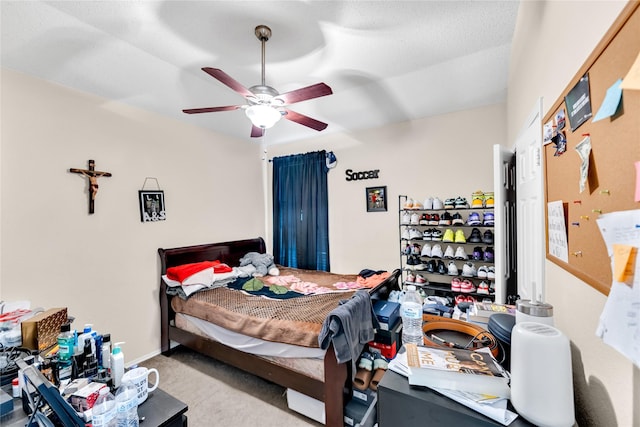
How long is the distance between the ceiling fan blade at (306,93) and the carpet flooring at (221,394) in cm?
236

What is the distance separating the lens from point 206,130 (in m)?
3.50

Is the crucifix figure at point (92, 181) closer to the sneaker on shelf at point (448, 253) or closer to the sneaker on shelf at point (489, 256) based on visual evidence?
the sneaker on shelf at point (448, 253)

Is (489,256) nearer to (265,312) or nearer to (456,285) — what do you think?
(456,285)

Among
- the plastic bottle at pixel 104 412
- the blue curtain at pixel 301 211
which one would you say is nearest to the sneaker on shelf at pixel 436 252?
the blue curtain at pixel 301 211

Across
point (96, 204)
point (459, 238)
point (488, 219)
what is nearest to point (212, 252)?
point (96, 204)

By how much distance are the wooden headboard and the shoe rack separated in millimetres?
2229

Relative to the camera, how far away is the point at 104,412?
905mm

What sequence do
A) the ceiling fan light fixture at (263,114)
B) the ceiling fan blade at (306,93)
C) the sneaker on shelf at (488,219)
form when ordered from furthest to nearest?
the sneaker on shelf at (488,219) → the ceiling fan light fixture at (263,114) → the ceiling fan blade at (306,93)

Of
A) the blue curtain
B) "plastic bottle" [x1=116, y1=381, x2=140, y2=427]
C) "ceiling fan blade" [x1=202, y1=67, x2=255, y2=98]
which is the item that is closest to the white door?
"ceiling fan blade" [x1=202, y1=67, x2=255, y2=98]

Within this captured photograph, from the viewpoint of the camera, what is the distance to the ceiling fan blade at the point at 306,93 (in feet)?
5.47

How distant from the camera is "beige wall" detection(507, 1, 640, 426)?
1.82 feet

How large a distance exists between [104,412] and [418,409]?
→ 3.46 feet

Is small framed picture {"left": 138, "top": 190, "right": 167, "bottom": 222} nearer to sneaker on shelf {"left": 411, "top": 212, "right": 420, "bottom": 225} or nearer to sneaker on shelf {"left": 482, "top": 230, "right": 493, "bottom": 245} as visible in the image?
sneaker on shelf {"left": 411, "top": 212, "right": 420, "bottom": 225}

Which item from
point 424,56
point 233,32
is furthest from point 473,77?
point 233,32
